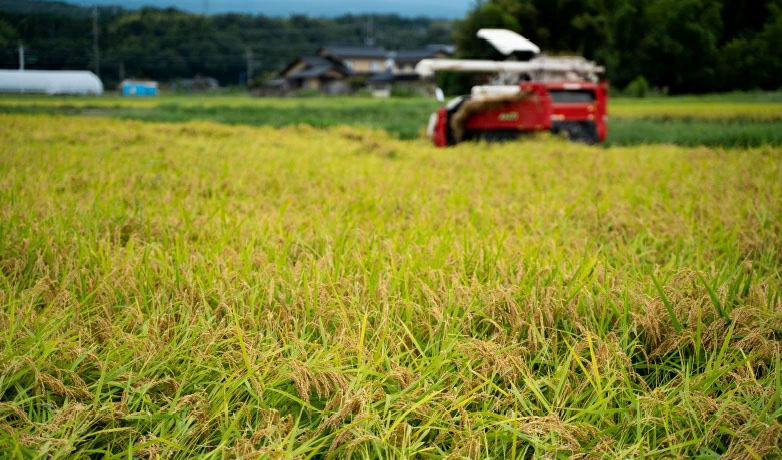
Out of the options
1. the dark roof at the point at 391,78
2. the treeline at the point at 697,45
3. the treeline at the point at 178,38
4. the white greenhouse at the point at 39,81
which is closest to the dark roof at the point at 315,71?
the dark roof at the point at 391,78

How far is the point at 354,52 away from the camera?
65688mm

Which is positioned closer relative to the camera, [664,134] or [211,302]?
[211,302]

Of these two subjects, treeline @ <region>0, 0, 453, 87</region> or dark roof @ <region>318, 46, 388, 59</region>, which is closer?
treeline @ <region>0, 0, 453, 87</region>

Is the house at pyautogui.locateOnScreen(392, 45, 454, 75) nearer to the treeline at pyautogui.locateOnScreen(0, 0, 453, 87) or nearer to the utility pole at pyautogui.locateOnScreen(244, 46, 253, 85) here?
the treeline at pyautogui.locateOnScreen(0, 0, 453, 87)

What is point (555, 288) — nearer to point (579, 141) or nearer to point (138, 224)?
point (138, 224)

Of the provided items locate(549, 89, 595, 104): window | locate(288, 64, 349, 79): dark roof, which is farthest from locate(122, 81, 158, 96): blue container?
locate(549, 89, 595, 104): window

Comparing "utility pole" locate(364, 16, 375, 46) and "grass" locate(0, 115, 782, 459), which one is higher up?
"utility pole" locate(364, 16, 375, 46)

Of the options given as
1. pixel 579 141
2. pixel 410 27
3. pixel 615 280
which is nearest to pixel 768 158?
pixel 579 141

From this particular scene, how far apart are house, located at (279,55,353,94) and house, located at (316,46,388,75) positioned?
2.92m

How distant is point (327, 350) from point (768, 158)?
21.4 ft

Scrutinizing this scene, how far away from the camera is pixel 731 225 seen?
134 inches

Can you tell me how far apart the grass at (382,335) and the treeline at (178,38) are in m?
7.05

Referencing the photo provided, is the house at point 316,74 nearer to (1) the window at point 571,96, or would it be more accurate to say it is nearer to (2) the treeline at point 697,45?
(2) the treeline at point 697,45

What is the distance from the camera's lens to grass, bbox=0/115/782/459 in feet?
4.47
